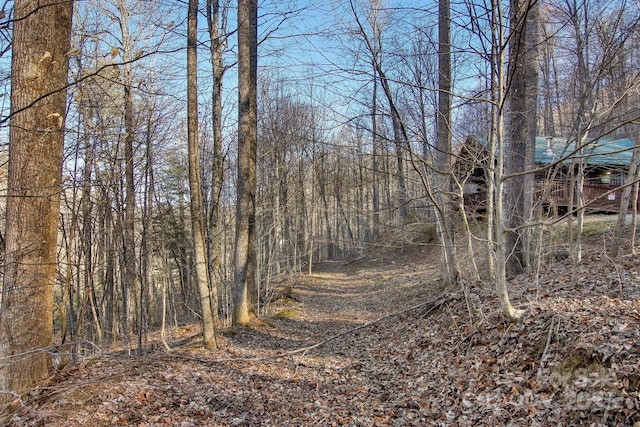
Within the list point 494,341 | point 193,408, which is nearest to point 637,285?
point 494,341

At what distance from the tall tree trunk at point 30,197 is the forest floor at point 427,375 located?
19.1 inches

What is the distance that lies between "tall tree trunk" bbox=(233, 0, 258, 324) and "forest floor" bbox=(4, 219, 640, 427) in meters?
0.98

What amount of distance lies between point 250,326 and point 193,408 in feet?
11.9

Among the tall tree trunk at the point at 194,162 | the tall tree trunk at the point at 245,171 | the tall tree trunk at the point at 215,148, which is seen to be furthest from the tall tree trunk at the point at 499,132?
the tall tree trunk at the point at 215,148

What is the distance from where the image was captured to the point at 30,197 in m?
3.71

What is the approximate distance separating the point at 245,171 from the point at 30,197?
14.2 feet

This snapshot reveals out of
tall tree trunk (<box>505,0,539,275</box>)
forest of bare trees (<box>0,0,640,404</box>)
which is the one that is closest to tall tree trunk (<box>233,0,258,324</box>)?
forest of bare trees (<box>0,0,640,404</box>)

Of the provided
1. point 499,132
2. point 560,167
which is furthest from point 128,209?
point 560,167

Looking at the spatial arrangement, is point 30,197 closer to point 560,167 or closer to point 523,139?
point 523,139

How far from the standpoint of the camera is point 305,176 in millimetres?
23375

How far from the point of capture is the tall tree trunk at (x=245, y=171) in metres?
7.66

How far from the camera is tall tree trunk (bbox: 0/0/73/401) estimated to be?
361cm

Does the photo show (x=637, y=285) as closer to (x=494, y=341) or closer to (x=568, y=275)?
(x=568, y=275)

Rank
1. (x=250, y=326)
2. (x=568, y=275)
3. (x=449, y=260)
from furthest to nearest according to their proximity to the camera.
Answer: (x=449, y=260) < (x=250, y=326) < (x=568, y=275)
